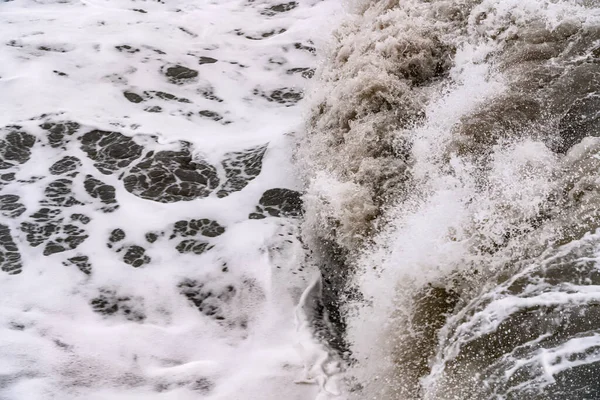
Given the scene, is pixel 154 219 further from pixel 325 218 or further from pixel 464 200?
pixel 464 200

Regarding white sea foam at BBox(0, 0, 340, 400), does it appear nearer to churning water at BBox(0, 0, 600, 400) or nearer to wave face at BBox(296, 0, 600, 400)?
churning water at BBox(0, 0, 600, 400)

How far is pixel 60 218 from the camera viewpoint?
16.4 feet

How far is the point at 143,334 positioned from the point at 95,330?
358mm

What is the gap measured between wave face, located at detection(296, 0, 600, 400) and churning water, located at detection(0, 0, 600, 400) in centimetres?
1

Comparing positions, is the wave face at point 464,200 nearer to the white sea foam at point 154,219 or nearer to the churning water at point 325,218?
the churning water at point 325,218

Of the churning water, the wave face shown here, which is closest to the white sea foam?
the churning water

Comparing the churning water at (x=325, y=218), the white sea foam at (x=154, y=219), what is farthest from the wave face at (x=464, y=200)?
the white sea foam at (x=154, y=219)

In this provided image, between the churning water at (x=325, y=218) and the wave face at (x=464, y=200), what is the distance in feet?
0.05

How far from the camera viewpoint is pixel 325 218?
4441 millimetres

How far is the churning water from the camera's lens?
3102 mm

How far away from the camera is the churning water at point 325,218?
10.2 feet

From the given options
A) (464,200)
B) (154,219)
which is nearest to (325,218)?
(464,200)

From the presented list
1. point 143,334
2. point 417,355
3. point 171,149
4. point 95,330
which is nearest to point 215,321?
point 143,334

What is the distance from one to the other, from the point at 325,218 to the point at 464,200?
3.82ft
